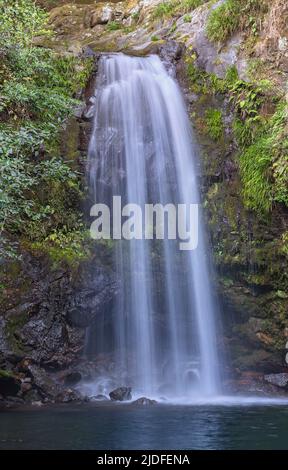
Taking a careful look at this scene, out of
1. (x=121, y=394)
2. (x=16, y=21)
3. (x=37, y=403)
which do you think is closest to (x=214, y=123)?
(x=16, y=21)

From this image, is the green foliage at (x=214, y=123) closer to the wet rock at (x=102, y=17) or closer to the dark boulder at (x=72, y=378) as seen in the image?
the dark boulder at (x=72, y=378)

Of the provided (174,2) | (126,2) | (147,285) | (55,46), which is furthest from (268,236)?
(126,2)

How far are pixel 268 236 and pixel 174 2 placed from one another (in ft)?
29.1

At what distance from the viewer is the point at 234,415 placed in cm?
689

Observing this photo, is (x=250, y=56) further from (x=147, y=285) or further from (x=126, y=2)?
(x=126, y=2)

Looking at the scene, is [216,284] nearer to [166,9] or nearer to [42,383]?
[42,383]

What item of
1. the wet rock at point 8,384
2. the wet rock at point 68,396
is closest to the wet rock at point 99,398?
the wet rock at point 68,396

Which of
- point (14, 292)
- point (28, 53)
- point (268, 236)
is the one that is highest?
point (28, 53)

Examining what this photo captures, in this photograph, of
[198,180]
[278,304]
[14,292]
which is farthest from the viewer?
[198,180]

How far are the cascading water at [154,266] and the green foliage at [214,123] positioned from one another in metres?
0.45

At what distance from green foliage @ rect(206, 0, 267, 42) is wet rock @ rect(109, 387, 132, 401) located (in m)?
8.38

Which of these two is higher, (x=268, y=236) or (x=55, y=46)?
(x=55, y=46)

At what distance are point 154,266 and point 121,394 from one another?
2473 millimetres

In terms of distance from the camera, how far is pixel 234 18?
469 inches
